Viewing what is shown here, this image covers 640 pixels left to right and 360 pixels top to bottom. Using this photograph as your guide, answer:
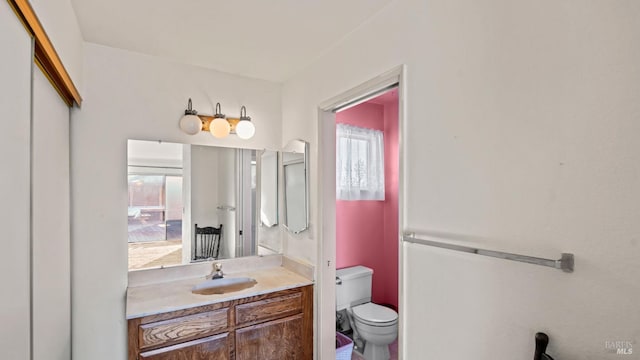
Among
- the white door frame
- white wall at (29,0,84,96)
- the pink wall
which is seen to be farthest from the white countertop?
white wall at (29,0,84,96)

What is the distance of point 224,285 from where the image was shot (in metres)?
2.24

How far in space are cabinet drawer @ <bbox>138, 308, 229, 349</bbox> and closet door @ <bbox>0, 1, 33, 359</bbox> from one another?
69cm

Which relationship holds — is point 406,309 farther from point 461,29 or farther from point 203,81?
point 203,81

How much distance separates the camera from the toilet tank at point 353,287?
9.11 feet

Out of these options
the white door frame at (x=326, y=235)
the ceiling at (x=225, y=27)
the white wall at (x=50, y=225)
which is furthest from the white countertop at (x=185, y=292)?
the ceiling at (x=225, y=27)

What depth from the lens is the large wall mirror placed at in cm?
207

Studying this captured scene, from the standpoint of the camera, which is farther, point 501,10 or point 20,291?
point 501,10

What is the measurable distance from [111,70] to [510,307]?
2.52 meters

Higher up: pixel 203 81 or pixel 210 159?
pixel 203 81

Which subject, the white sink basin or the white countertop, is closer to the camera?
the white countertop

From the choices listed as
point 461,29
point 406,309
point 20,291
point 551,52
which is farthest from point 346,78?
point 20,291

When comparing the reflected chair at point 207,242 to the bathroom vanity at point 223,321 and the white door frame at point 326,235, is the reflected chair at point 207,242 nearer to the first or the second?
the bathroom vanity at point 223,321

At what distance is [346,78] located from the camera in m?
1.85

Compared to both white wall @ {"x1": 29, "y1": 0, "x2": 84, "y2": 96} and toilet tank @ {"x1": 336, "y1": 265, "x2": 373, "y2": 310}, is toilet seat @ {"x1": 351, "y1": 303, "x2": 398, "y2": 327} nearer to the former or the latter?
toilet tank @ {"x1": 336, "y1": 265, "x2": 373, "y2": 310}
